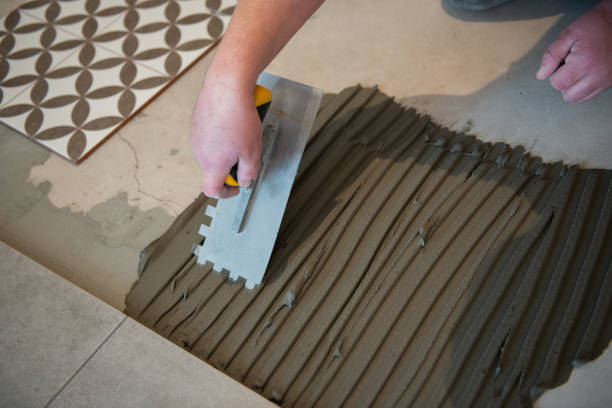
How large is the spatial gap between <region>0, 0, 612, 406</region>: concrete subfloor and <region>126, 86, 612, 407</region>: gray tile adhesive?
0.48ft

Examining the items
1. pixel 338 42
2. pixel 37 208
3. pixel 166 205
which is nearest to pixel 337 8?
pixel 338 42

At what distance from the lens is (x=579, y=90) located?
1.39 meters

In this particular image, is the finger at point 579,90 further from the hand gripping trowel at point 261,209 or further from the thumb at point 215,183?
the thumb at point 215,183

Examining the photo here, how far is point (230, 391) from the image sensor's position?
113cm

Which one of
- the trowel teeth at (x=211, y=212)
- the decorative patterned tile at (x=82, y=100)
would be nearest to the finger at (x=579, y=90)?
→ the trowel teeth at (x=211, y=212)

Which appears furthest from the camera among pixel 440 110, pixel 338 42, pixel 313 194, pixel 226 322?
pixel 338 42

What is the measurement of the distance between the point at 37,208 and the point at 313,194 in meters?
0.92

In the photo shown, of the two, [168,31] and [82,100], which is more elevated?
[168,31]

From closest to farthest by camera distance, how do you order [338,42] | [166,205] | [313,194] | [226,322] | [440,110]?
[226,322]
[313,194]
[166,205]
[440,110]
[338,42]

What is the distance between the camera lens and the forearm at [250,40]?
104 centimetres

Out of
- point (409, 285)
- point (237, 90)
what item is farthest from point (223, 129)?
point (409, 285)

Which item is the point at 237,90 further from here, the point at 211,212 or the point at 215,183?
the point at 211,212

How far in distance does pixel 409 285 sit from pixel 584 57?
0.83 meters

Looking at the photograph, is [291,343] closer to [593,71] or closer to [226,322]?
[226,322]
